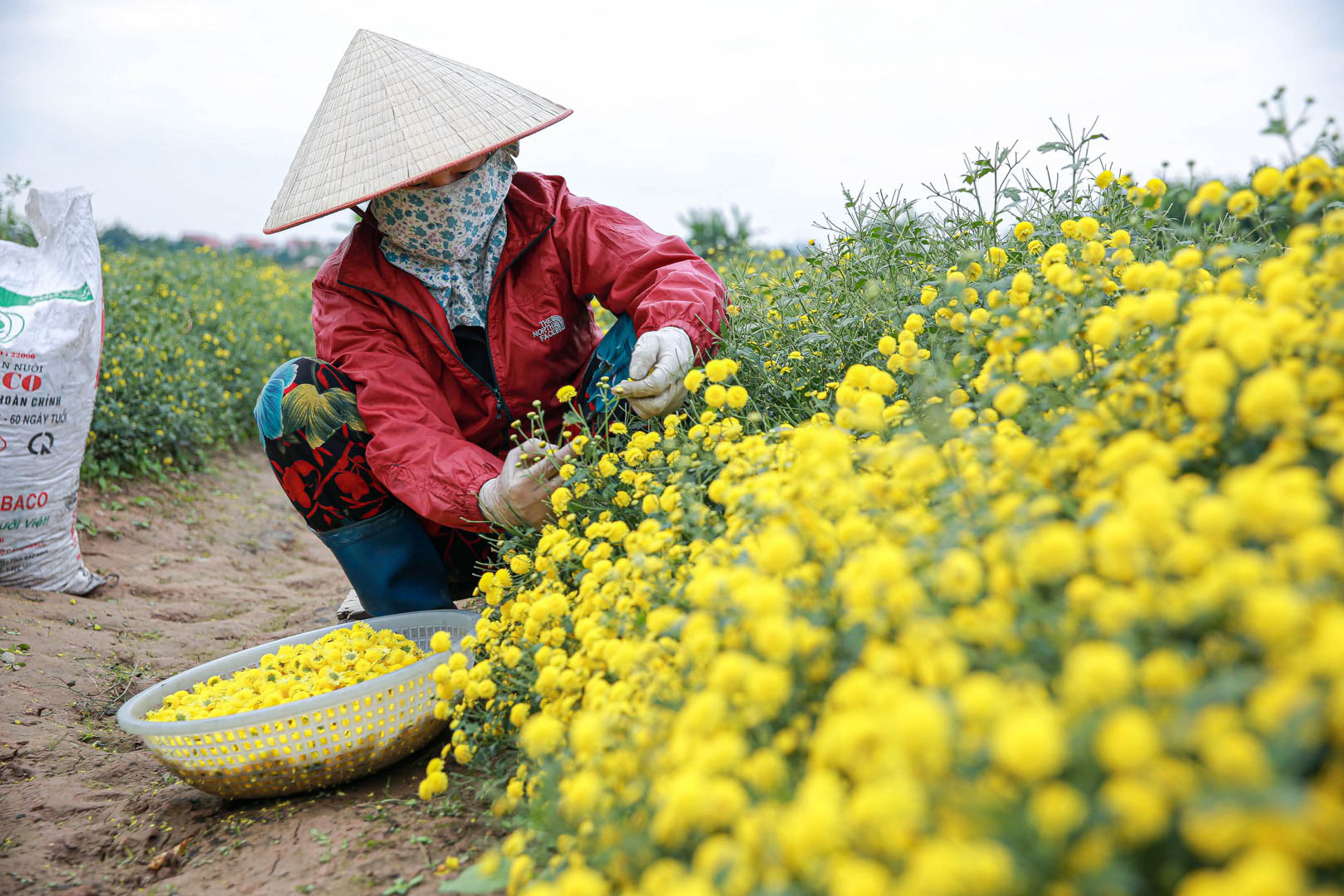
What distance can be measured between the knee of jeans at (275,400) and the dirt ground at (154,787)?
79cm

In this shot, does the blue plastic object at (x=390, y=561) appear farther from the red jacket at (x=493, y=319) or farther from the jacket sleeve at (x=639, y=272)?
the jacket sleeve at (x=639, y=272)

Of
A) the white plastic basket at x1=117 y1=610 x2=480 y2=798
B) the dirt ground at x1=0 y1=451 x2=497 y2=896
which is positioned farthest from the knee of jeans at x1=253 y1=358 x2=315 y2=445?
the dirt ground at x1=0 y1=451 x2=497 y2=896

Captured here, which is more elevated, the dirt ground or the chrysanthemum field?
the chrysanthemum field

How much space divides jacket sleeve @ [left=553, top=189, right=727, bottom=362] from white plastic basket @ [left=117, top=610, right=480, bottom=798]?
0.81 m

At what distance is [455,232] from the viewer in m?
2.09

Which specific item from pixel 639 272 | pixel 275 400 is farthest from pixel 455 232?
pixel 275 400

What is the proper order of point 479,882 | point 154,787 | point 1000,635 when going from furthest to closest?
point 154,787 < point 479,882 < point 1000,635

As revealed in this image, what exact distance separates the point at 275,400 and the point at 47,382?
1.17 m

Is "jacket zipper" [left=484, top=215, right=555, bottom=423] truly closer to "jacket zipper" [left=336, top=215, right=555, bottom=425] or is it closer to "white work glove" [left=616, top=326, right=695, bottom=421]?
"jacket zipper" [left=336, top=215, right=555, bottom=425]

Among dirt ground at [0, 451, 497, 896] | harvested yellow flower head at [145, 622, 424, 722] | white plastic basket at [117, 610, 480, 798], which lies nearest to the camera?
dirt ground at [0, 451, 497, 896]

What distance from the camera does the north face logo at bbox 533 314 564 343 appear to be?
7.39 feet

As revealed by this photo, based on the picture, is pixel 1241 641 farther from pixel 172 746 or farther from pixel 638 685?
pixel 172 746

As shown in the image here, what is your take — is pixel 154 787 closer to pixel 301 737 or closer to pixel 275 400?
pixel 301 737

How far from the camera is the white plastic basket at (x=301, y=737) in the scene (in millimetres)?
1646
